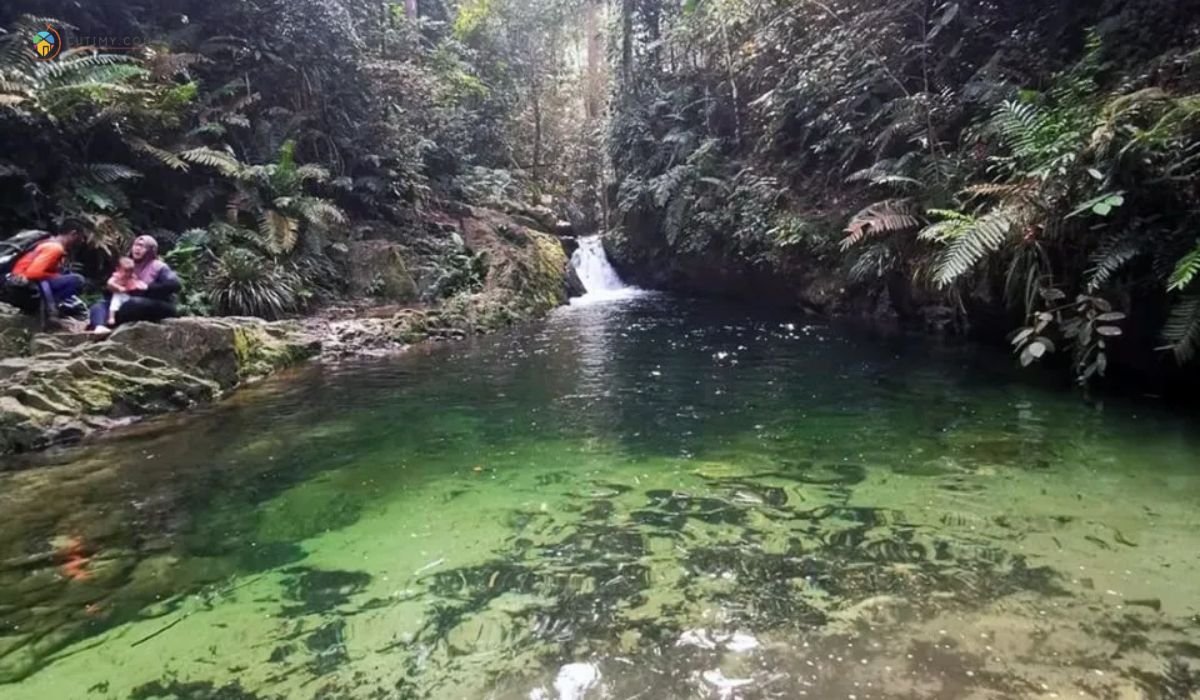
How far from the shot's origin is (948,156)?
9.07 meters

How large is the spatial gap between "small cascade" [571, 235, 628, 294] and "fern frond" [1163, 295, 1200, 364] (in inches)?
557

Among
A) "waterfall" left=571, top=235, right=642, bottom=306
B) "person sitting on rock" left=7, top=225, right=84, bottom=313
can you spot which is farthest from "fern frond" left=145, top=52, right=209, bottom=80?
"waterfall" left=571, top=235, right=642, bottom=306

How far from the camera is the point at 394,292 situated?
1299cm

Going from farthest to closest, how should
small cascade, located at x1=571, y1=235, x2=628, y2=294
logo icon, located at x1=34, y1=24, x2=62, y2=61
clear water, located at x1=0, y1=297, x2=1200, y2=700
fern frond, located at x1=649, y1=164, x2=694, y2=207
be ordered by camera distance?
small cascade, located at x1=571, y1=235, x2=628, y2=294 < fern frond, located at x1=649, y1=164, x2=694, y2=207 < logo icon, located at x1=34, y1=24, x2=62, y2=61 < clear water, located at x1=0, y1=297, x2=1200, y2=700

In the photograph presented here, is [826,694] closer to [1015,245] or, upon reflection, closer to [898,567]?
[898,567]

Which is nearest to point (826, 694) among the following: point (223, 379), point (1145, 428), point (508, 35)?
point (1145, 428)

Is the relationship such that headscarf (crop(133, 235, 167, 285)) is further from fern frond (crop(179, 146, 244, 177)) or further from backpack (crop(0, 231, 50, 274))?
fern frond (crop(179, 146, 244, 177))

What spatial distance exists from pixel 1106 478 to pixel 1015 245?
Result: 2.91m

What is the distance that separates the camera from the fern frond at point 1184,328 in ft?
17.0

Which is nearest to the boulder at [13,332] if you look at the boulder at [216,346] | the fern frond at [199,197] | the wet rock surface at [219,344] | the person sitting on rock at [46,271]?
the wet rock surface at [219,344]

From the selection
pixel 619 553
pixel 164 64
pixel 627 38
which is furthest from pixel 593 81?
pixel 619 553

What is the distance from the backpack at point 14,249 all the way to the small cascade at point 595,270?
12.2 meters

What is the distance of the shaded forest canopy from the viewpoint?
20.6 feet

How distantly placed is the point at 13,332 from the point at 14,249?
90 centimetres
